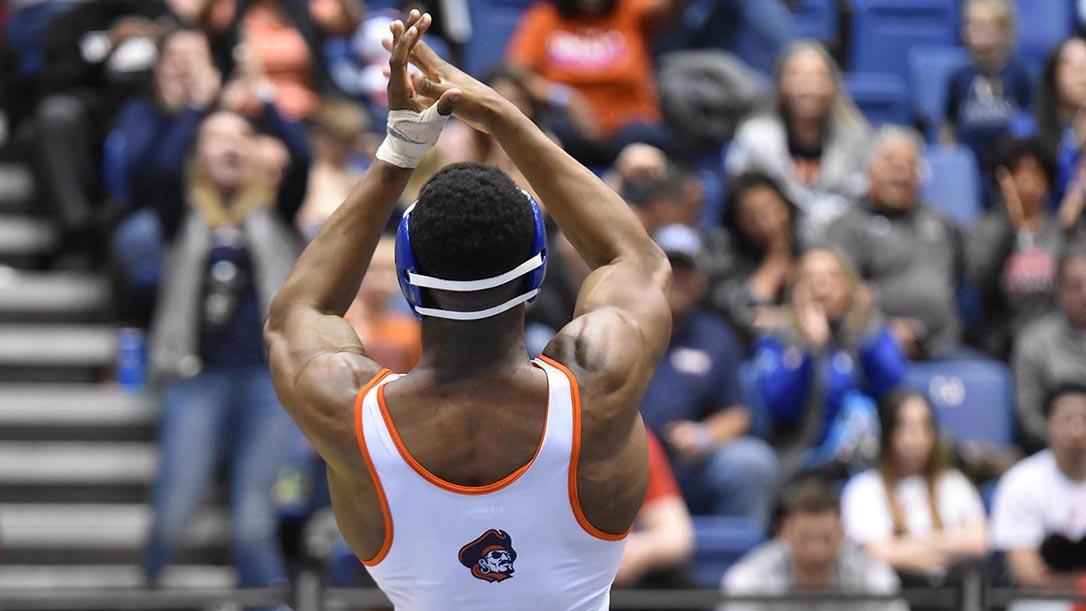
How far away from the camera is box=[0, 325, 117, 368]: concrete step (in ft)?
25.2

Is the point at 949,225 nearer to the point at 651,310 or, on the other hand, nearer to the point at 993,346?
the point at 993,346

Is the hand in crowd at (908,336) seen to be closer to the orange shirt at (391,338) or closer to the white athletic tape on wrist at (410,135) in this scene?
the orange shirt at (391,338)

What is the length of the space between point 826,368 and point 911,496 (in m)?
0.60

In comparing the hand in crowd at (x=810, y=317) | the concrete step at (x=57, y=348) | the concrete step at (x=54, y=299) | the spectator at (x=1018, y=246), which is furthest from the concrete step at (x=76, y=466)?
the spectator at (x=1018, y=246)

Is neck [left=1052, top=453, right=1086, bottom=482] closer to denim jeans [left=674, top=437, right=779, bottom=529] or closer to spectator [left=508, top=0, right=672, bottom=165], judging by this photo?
denim jeans [left=674, top=437, right=779, bottom=529]

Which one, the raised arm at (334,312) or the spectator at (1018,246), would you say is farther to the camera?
the spectator at (1018,246)

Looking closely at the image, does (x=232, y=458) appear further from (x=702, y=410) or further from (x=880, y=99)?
(x=880, y=99)

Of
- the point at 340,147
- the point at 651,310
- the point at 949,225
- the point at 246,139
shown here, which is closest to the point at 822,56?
the point at 949,225

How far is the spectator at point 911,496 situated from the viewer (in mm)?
6672

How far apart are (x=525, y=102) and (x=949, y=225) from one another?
6.73 feet

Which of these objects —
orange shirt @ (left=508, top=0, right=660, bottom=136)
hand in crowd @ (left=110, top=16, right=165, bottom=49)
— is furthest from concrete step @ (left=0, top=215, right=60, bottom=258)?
orange shirt @ (left=508, top=0, right=660, bottom=136)

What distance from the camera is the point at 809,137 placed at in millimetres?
8273

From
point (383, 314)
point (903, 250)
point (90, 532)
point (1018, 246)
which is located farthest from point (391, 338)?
point (1018, 246)

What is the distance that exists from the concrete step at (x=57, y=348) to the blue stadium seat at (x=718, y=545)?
2.76m
